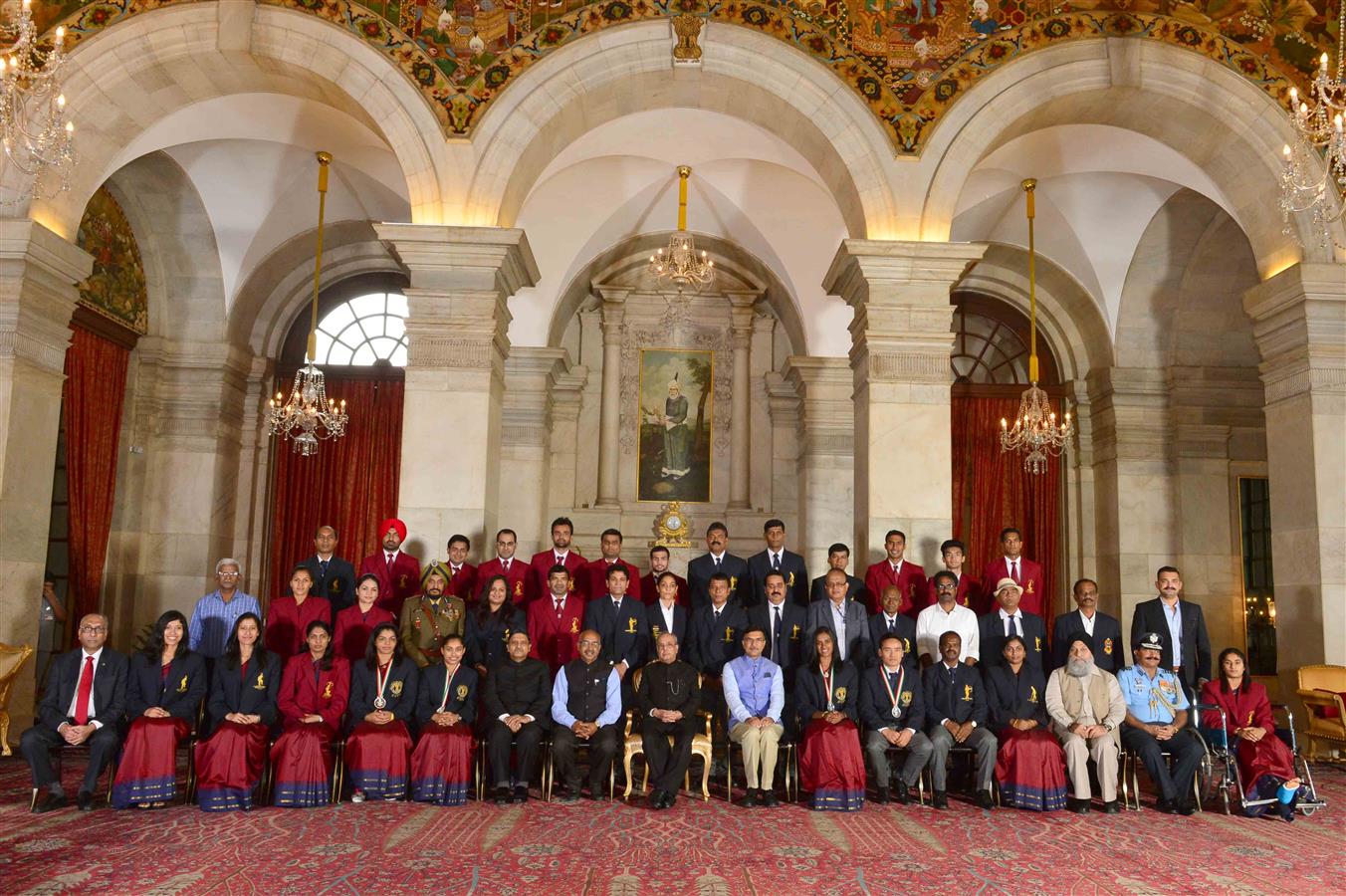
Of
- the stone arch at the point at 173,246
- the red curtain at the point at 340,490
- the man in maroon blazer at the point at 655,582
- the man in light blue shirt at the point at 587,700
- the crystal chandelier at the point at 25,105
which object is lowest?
the man in light blue shirt at the point at 587,700

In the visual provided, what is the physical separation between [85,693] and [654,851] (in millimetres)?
3596

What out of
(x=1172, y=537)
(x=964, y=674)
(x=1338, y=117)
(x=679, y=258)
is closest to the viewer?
(x=1338, y=117)

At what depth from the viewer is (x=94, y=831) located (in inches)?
211

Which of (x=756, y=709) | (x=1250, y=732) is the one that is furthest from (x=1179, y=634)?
(x=756, y=709)

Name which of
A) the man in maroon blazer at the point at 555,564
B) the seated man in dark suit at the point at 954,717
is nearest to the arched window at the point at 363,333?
the man in maroon blazer at the point at 555,564

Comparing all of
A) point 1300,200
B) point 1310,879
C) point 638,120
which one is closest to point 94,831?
point 1310,879

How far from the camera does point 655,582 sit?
7855 mm

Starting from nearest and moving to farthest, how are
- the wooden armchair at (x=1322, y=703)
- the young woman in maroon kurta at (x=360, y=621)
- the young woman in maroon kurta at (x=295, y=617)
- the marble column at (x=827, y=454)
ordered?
the young woman in maroon kurta at (x=360, y=621) → the young woman in maroon kurta at (x=295, y=617) → the wooden armchair at (x=1322, y=703) → the marble column at (x=827, y=454)

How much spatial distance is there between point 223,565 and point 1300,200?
8.13 metres

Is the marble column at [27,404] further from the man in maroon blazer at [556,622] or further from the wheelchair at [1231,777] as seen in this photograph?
the wheelchair at [1231,777]

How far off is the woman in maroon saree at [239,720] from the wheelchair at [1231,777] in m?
5.45

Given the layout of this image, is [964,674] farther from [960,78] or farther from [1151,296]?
[1151,296]

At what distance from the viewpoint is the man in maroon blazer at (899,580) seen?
777 centimetres

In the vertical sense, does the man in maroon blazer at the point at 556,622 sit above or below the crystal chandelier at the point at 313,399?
below
